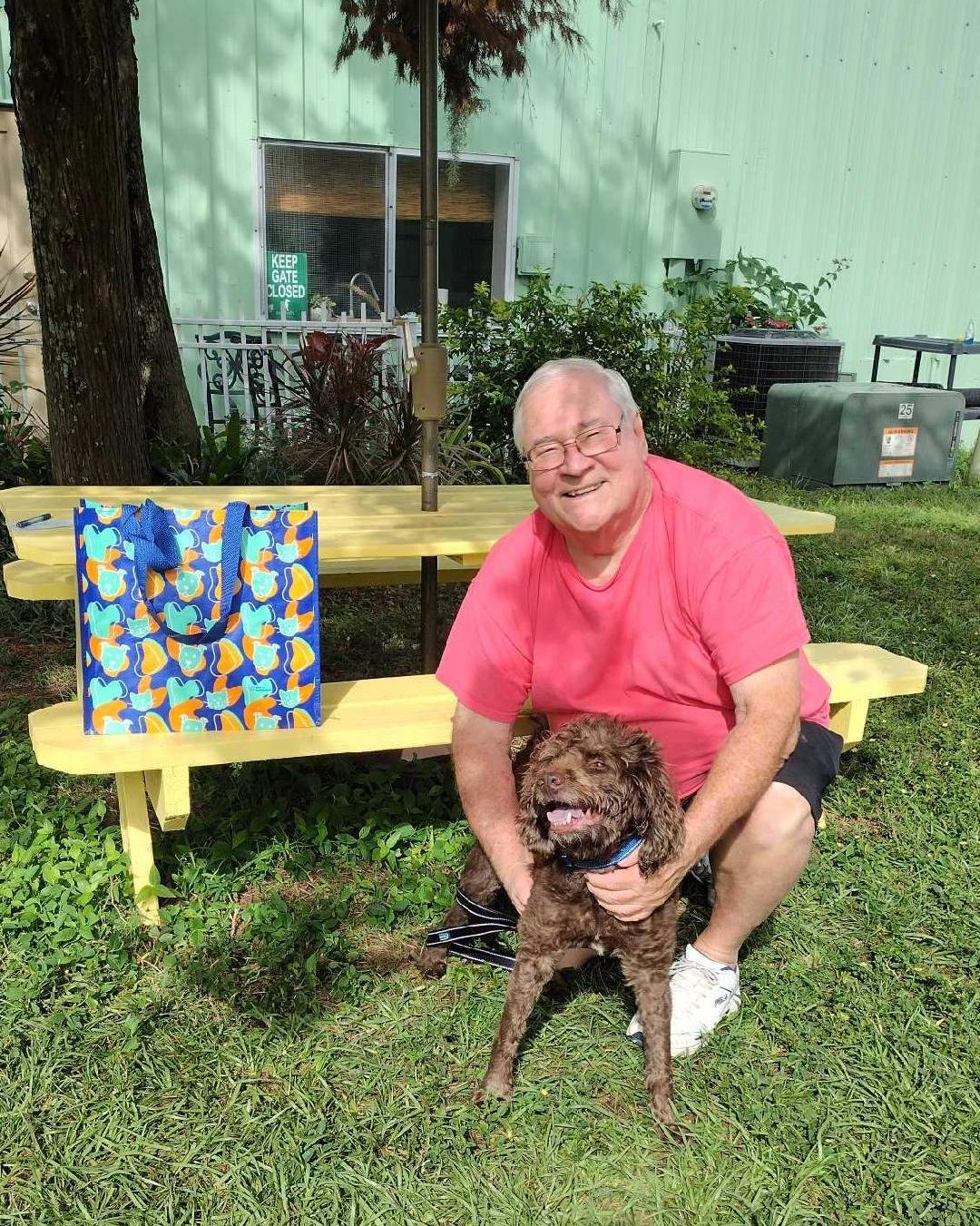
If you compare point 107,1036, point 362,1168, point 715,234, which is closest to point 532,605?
point 362,1168

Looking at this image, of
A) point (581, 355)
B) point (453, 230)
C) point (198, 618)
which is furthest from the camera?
point (453, 230)

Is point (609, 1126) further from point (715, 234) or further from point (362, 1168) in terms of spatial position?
point (715, 234)

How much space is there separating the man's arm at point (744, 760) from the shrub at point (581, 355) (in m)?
4.96

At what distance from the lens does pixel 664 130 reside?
949 centimetres

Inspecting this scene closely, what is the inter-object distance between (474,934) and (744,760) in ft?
3.11

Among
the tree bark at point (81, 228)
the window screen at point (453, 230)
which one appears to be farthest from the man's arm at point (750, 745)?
the window screen at point (453, 230)

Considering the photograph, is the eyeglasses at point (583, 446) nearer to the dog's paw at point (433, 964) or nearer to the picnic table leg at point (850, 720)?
the dog's paw at point (433, 964)

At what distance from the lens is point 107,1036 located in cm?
241

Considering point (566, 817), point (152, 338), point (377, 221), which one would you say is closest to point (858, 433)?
point (377, 221)

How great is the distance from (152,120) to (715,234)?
5247 millimetres

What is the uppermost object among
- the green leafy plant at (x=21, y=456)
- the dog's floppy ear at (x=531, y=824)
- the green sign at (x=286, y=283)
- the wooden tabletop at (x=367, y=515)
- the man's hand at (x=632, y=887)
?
the green sign at (x=286, y=283)

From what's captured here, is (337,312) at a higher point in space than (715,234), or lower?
lower

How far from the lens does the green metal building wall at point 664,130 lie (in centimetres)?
795

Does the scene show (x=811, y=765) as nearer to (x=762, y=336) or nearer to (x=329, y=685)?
(x=329, y=685)
